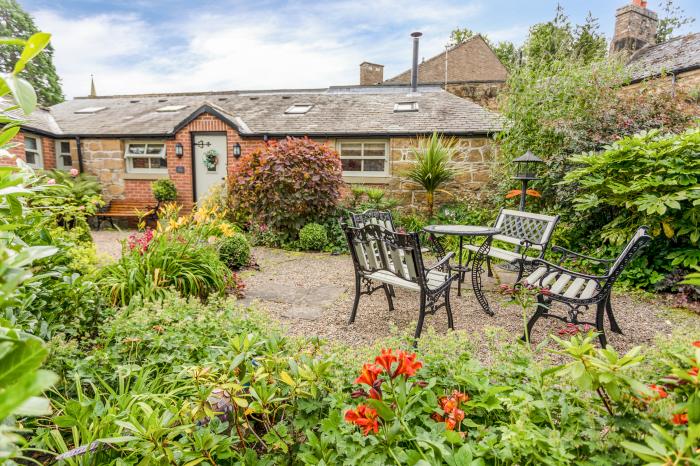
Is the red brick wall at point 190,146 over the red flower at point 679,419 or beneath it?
over

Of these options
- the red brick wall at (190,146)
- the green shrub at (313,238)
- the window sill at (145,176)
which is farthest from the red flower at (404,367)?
the window sill at (145,176)

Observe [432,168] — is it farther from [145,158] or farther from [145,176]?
[145,158]

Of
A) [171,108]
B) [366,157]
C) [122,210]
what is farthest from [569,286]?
[171,108]

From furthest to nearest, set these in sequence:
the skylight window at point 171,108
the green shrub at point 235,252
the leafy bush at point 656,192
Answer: the skylight window at point 171,108 → the green shrub at point 235,252 → the leafy bush at point 656,192

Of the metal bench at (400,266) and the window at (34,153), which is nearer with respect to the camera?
the metal bench at (400,266)

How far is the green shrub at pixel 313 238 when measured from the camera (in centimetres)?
738

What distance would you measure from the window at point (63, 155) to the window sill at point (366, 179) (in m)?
8.63

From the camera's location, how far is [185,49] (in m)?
13.6

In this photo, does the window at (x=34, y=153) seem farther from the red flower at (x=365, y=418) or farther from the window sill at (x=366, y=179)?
the red flower at (x=365, y=418)

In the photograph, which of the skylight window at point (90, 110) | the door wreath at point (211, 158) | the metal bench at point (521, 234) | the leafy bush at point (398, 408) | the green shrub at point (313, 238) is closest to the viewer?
the leafy bush at point (398, 408)

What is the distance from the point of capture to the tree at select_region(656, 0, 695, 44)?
25562mm

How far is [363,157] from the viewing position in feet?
32.6

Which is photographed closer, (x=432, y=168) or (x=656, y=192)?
(x=656, y=192)

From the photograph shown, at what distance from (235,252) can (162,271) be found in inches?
76.6
